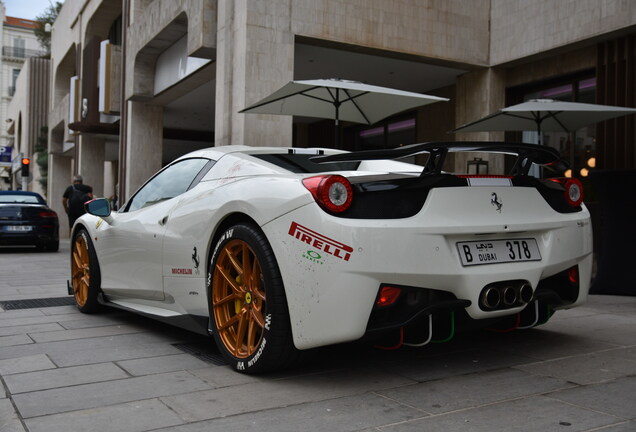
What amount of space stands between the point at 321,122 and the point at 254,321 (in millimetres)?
17620

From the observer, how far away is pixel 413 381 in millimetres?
3170

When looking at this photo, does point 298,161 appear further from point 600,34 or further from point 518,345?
point 600,34

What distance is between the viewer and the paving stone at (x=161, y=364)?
351 cm

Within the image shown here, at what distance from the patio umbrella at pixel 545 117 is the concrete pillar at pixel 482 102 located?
2.63 metres

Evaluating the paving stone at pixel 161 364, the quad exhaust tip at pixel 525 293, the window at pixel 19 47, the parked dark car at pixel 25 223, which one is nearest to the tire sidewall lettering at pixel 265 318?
the paving stone at pixel 161 364

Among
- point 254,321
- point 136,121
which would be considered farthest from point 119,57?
point 254,321

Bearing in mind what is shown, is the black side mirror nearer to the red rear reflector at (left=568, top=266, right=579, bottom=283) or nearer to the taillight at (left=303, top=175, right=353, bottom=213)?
the taillight at (left=303, top=175, right=353, bottom=213)

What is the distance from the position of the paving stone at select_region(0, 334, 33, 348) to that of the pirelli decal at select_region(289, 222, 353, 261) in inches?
94.6

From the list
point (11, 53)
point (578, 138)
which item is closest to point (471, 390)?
point (578, 138)

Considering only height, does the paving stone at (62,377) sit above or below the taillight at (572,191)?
below

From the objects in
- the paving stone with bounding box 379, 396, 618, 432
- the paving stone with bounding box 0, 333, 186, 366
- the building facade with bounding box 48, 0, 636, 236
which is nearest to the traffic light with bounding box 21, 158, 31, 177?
the building facade with bounding box 48, 0, 636, 236

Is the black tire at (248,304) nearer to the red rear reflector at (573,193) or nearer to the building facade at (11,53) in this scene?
the red rear reflector at (573,193)

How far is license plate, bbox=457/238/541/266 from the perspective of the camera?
10.2ft

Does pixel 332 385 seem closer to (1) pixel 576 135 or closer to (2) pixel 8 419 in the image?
(2) pixel 8 419
